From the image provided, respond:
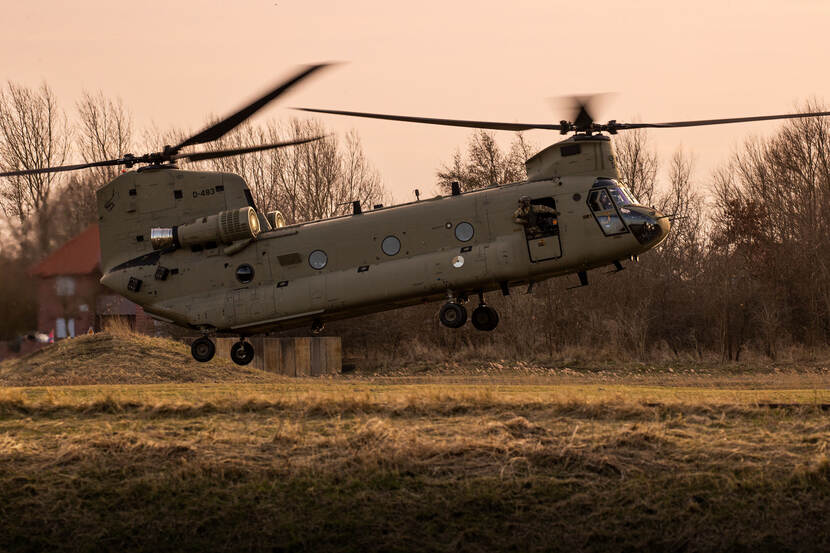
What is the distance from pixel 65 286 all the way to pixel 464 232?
13.0 metres

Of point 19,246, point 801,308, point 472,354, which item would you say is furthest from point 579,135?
point 801,308

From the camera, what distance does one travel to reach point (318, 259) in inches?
1129

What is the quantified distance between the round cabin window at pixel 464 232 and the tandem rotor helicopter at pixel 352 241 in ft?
0.12

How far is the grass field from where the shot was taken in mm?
21906

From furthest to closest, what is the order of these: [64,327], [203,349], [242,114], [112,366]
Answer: [112,366], [64,327], [203,349], [242,114]

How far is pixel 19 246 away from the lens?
30641 millimetres

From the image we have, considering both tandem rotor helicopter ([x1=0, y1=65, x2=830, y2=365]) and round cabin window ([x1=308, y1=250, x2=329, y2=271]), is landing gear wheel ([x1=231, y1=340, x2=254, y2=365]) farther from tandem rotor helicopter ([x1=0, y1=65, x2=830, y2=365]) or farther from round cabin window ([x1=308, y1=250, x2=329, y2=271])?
round cabin window ([x1=308, y1=250, x2=329, y2=271])

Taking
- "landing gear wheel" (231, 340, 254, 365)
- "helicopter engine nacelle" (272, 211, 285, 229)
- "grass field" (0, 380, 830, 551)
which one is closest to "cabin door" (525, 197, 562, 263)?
"grass field" (0, 380, 830, 551)

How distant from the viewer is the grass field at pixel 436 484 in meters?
21.9

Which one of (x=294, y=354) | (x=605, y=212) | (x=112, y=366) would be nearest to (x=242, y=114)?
(x=605, y=212)

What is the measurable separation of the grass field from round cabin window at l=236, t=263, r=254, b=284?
4.79m

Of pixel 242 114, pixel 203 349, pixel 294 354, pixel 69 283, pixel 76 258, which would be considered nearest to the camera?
pixel 242 114

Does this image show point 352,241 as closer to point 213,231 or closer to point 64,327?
point 213,231

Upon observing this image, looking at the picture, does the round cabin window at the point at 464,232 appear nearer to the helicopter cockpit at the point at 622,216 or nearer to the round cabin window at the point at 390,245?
the round cabin window at the point at 390,245
